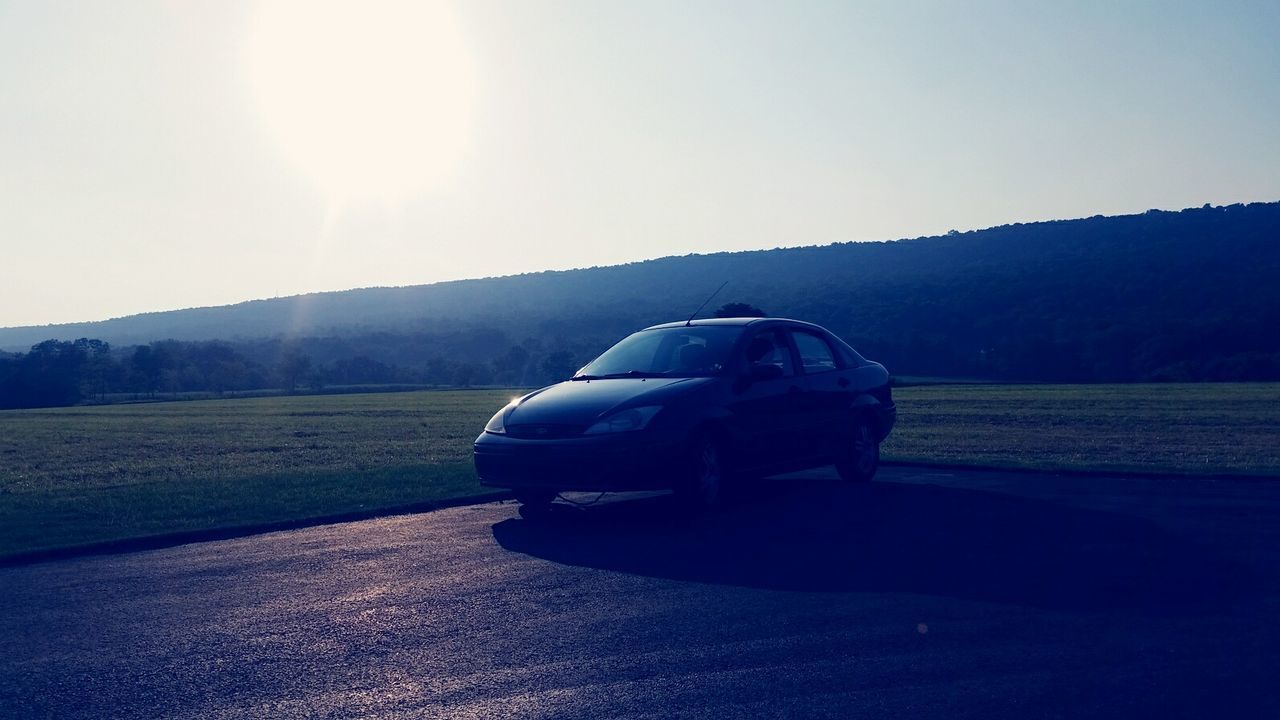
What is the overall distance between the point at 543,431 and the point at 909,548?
3079 millimetres

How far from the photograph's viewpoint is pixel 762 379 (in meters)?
10.3

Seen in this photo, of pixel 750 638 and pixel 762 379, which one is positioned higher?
pixel 762 379

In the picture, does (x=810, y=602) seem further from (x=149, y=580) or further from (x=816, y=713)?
(x=149, y=580)

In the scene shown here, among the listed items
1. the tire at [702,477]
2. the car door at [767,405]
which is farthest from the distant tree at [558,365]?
the tire at [702,477]

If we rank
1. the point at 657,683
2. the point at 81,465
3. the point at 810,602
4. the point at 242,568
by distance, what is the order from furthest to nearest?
the point at 81,465
the point at 242,568
the point at 810,602
the point at 657,683

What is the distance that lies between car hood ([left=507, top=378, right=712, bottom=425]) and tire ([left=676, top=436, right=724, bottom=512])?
0.51 metres

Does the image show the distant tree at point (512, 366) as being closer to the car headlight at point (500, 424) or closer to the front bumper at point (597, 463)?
the car headlight at point (500, 424)

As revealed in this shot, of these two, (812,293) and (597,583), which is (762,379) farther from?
(812,293)

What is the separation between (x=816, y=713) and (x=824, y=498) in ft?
20.3

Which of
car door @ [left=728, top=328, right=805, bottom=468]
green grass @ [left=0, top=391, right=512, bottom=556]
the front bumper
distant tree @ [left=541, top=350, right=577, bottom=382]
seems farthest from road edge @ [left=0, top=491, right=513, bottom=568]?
distant tree @ [left=541, top=350, right=577, bottom=382]

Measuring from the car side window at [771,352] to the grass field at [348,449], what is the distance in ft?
10.8

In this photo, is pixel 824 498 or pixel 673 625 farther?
pixel 824 498

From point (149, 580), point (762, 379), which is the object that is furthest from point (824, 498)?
point (149, 580)

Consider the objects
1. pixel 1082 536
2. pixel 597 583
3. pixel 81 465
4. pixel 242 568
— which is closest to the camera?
pixel 597 583
